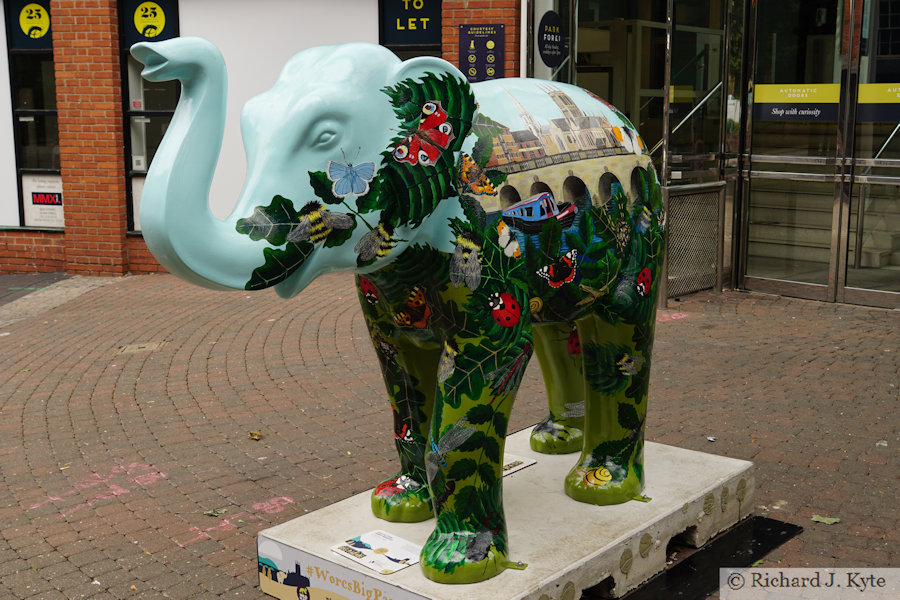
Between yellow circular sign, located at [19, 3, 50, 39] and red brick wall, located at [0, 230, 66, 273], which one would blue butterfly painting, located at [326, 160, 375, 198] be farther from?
yellow circular sign, located at [19, 3, 50, 39]

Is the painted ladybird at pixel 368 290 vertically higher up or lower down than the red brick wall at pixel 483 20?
lower down

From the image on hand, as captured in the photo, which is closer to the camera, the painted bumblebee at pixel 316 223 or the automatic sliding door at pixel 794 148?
the painted bumblebee at pixel 316 223

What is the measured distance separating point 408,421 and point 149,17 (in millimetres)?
9395

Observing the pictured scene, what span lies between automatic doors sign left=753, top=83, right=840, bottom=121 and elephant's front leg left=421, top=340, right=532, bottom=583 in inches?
304

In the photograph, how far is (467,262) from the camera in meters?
3.32

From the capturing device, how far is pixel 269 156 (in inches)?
111

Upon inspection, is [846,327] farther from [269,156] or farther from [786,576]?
[269,156]

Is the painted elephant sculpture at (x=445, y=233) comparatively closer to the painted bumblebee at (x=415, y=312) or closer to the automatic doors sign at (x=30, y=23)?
the painted bumblebee at (x=415, y=312)

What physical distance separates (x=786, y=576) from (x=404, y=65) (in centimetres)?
277

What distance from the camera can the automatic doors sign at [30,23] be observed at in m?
12.1

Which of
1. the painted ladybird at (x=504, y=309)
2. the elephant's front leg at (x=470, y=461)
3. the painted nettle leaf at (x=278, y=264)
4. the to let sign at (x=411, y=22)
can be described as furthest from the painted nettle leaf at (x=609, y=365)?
the to let sign at (x=411, y=22)

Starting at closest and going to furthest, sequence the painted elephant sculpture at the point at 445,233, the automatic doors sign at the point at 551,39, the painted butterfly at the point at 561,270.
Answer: the painted elephant sculpture at the point at 445,233
the painted butterfly at the point at 561,270
the automatic doors sign at the point at 551,39

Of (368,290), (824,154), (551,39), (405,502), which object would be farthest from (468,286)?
(824,154)

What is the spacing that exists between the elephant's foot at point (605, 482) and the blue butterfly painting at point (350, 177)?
73.7 inches
